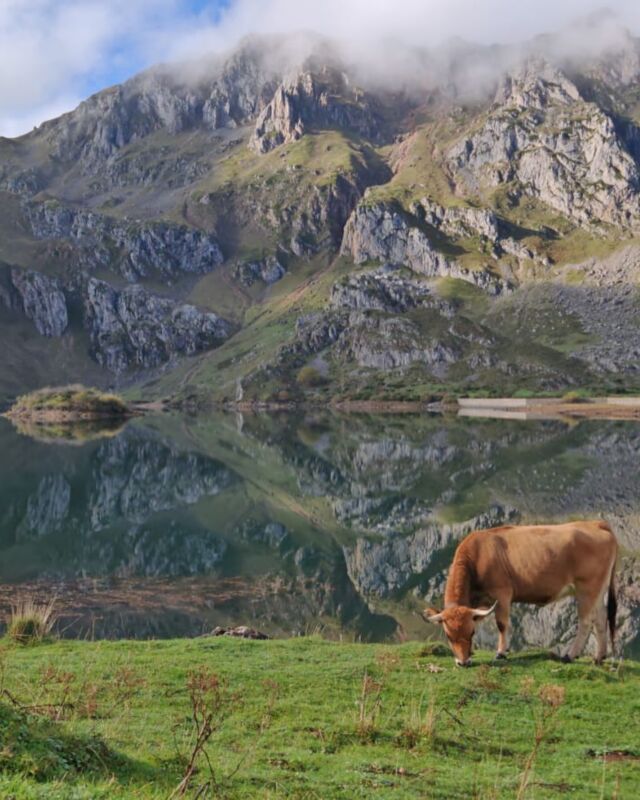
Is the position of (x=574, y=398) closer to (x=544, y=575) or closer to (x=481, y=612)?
(x=544, y=575)

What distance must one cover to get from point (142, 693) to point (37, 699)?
2.68 meters

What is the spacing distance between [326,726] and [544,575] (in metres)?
6.86

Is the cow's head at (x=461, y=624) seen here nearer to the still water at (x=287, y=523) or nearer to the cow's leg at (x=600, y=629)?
the cow's leg at (x=600, y=629)

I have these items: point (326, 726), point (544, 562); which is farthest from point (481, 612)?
point (326, 726)

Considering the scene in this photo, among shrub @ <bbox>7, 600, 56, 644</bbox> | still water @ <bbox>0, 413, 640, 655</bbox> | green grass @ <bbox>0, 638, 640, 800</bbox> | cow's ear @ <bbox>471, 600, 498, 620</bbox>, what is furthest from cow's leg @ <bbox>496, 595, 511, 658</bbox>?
shrub @ <bbox>7, 600, 56, 644</bbox>

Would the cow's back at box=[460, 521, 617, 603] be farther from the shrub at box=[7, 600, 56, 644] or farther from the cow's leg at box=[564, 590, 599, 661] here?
the shrub at box=[7, 600, 56, 644]

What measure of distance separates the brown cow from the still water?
11.3 metres

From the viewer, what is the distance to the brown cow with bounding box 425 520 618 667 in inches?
656

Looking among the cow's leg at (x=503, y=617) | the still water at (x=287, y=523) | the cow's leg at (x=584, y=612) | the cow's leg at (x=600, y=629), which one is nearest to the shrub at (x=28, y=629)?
the still water at (x=287, y=523)

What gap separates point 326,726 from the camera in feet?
42.0

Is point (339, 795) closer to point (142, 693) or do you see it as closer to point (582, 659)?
point (142, 693)

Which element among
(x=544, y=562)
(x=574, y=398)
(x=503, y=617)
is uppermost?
(x=544, y=562)

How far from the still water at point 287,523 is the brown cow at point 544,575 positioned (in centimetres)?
1128

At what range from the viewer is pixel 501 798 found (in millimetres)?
9633
